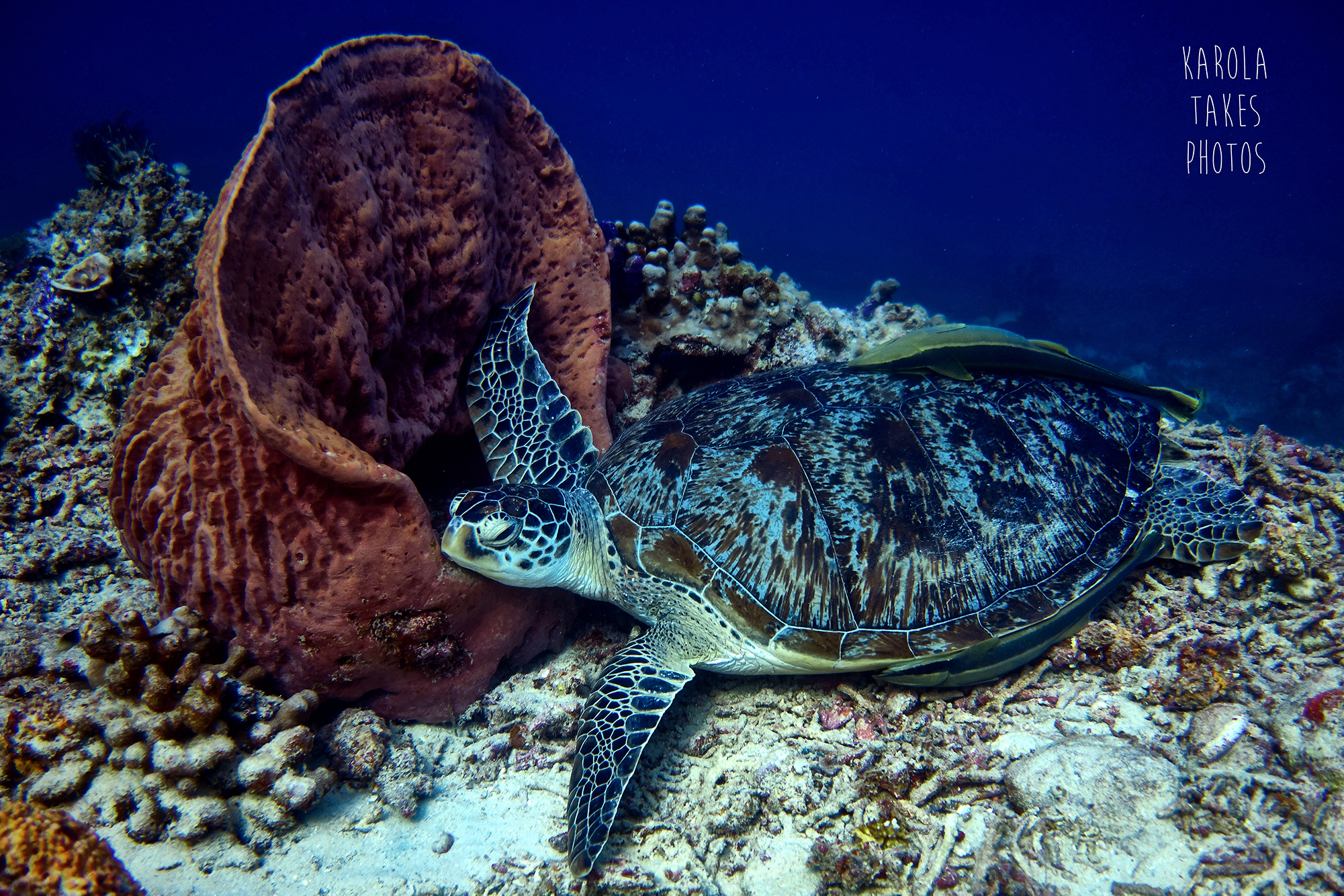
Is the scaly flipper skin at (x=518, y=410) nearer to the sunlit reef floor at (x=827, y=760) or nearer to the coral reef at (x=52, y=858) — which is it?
the sunlit reef floor at (x=827, y=760)

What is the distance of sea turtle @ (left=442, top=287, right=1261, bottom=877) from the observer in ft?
7.65

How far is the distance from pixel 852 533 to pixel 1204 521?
5.80ft

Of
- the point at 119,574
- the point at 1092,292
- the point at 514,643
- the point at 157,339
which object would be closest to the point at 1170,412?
the point at 514,643

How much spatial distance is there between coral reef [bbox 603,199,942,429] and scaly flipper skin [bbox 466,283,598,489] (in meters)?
0.75

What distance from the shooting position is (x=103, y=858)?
1.25 m

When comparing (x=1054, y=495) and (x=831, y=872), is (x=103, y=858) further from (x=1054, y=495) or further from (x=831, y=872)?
(x=1054, y=495)

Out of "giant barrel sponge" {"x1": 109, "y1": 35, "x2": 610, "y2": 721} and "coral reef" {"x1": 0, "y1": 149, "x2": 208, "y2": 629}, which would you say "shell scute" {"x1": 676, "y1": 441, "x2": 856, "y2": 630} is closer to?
"giant barrel sponge" {"x1": 109, "y1": 35, "x2": 610, "y2": 721}

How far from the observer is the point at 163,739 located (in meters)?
1.77

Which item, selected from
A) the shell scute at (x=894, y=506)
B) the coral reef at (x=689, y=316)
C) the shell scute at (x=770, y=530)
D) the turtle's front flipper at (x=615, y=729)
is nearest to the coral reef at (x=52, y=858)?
the turtle's front flipper at (x=615, y=729)

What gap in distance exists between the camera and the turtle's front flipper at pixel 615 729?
198 cm

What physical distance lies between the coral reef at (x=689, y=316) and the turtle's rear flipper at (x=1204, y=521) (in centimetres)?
239

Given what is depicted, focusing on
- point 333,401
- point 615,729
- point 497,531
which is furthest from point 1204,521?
point 333,401

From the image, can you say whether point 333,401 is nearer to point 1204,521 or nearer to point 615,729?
point 615,729

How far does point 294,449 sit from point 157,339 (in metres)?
2.62
